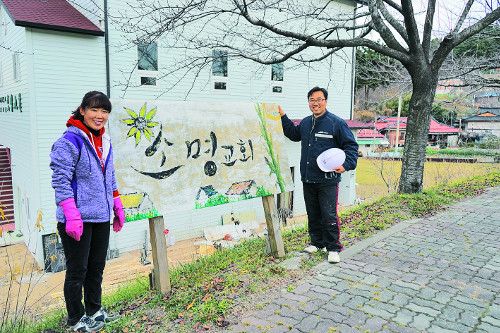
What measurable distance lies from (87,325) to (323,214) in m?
2.61

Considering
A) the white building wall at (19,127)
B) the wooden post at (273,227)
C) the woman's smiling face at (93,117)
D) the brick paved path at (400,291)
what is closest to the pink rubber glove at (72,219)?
the woman's smiling face at (93,117)

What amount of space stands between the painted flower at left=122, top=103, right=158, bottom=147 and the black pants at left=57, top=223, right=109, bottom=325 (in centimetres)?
86

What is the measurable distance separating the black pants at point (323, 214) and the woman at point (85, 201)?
2273mm

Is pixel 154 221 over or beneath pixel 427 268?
over

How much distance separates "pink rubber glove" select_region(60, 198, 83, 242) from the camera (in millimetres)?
2480

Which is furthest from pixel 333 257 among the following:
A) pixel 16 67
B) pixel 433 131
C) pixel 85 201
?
pixel 433 131

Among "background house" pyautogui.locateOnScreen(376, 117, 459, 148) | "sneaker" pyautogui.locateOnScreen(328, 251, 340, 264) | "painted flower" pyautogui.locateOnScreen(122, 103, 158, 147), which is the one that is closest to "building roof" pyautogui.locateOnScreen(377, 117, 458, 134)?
"background house" pyautogui.locateOnScreen(376, 117, 459, 148)

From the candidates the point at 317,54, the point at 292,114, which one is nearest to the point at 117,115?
the point at 292,114

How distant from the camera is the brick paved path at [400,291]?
2877mm

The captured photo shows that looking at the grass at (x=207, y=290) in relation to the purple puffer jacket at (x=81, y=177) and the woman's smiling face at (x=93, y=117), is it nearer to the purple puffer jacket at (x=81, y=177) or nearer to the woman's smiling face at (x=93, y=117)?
the purple puffer jacket at (x=81, y=177)

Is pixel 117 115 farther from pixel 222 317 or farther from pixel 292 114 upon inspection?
pixel 292 114

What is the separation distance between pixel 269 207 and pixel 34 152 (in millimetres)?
8975

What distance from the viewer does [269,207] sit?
13.9 ft

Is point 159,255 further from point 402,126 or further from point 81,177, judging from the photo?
point 402,126
